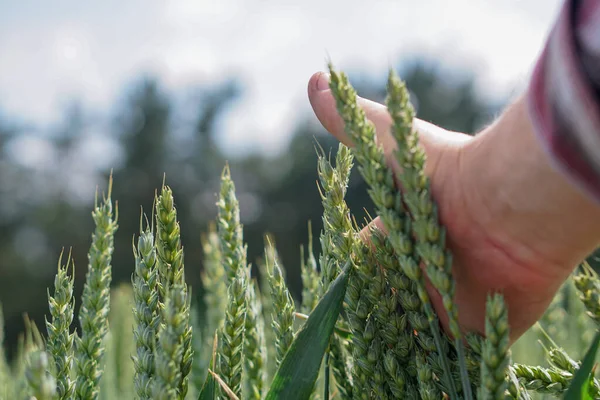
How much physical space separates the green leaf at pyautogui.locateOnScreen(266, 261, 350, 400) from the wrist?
17cm

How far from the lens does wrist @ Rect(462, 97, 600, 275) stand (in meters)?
0.54

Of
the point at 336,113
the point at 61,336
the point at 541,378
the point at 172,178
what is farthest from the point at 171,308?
the point at 172,178

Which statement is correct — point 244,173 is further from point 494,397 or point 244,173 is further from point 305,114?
point 494,397

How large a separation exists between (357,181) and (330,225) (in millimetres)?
17773

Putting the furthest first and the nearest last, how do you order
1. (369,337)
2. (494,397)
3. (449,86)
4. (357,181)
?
1. (449,86)
2. (357,181)
3. (369,337)
4. (494,397)

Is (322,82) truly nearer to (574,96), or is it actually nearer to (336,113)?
(336,113)

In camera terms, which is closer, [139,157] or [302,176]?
[302,176]

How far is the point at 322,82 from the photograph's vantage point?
0.76 metres

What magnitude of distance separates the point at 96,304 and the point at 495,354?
0.47 metres

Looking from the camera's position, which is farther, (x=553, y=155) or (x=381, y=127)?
(x=381, y=127)

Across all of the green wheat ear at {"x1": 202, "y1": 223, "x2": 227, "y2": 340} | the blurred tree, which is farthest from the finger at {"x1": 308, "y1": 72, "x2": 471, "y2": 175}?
the blurred tree

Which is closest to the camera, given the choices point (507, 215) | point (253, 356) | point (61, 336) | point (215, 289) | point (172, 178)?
point (507, 215)

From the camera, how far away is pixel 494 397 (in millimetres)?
530

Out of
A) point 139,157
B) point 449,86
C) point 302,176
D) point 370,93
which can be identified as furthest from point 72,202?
point 449,86
